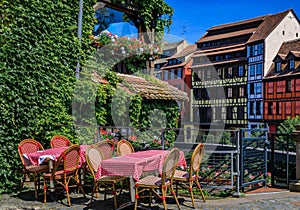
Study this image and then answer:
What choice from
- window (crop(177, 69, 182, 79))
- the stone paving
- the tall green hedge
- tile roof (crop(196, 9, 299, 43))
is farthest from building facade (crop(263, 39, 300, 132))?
the stone paving

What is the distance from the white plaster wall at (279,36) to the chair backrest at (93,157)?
31409 mm

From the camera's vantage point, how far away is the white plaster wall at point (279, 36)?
34906 mm

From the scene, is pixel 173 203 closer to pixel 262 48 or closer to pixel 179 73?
pixel 262 48

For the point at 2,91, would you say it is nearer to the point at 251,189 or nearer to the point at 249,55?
the point at 251,189

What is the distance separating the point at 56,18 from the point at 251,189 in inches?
241

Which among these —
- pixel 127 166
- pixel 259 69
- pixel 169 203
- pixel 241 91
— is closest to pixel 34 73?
pixel 127 166

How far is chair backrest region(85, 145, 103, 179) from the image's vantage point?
5.75 meters

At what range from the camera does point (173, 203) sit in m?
6.23

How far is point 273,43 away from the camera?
35219 millimetres

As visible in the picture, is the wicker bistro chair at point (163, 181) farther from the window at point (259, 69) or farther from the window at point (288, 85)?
the window at point (259, 69)

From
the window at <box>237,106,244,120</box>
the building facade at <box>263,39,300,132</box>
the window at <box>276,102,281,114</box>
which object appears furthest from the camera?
the window at <box>237,106,244,120</box>

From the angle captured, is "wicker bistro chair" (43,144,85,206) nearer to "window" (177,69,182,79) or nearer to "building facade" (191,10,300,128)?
"building facade" (191,10,300,128)

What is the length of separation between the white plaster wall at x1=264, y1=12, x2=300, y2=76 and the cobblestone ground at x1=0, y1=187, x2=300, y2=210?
29863 mm

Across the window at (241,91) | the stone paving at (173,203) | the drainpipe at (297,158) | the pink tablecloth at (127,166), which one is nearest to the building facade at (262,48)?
the window at (241,91)
